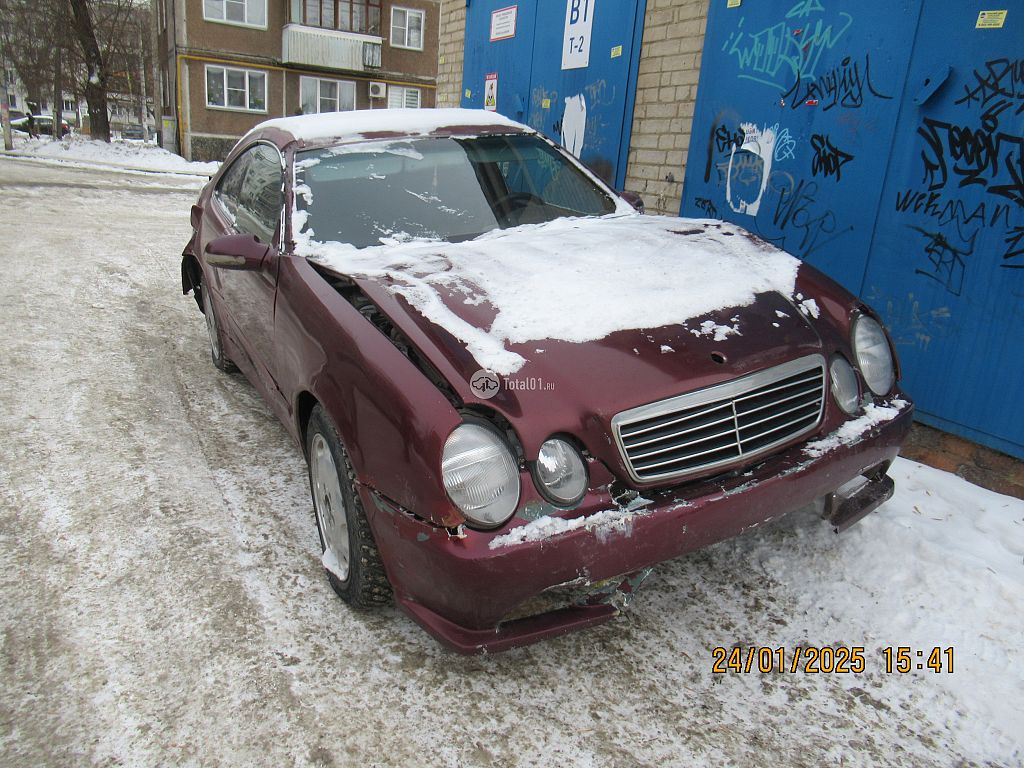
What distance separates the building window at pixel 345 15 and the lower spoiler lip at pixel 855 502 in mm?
29942

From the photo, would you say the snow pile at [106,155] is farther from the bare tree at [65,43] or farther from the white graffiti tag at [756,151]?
the white graffiti tag at [756,151]

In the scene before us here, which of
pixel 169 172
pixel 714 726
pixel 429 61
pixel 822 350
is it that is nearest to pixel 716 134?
pixel 822 350

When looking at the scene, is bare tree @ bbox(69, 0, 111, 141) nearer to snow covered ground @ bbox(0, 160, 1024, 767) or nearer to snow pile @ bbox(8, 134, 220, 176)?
snow pile @ bbox(8, 134, 220, 176)

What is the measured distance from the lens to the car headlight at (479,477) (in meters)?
2.04

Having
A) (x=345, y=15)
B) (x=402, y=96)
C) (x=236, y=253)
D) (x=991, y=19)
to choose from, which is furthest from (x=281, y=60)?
(x=991, y=19)

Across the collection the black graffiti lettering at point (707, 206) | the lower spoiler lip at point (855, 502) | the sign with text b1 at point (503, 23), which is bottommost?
the lower spoiler lip at point (855, 502)

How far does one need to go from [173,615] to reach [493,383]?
1457 mm

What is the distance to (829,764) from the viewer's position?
2107 millimetres

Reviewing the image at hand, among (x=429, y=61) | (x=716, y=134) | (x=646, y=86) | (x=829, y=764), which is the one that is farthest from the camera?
(x=429, y=61)

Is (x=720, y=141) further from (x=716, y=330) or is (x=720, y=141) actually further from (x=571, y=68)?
(x=716, y=330)

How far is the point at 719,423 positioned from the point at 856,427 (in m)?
0.66

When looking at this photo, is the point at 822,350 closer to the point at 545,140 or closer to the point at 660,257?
the point at 660,257

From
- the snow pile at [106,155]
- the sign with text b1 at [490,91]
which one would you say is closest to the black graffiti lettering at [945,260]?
the sign with text b1 at [490,91]

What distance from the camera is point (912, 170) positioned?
4055 millimetres
